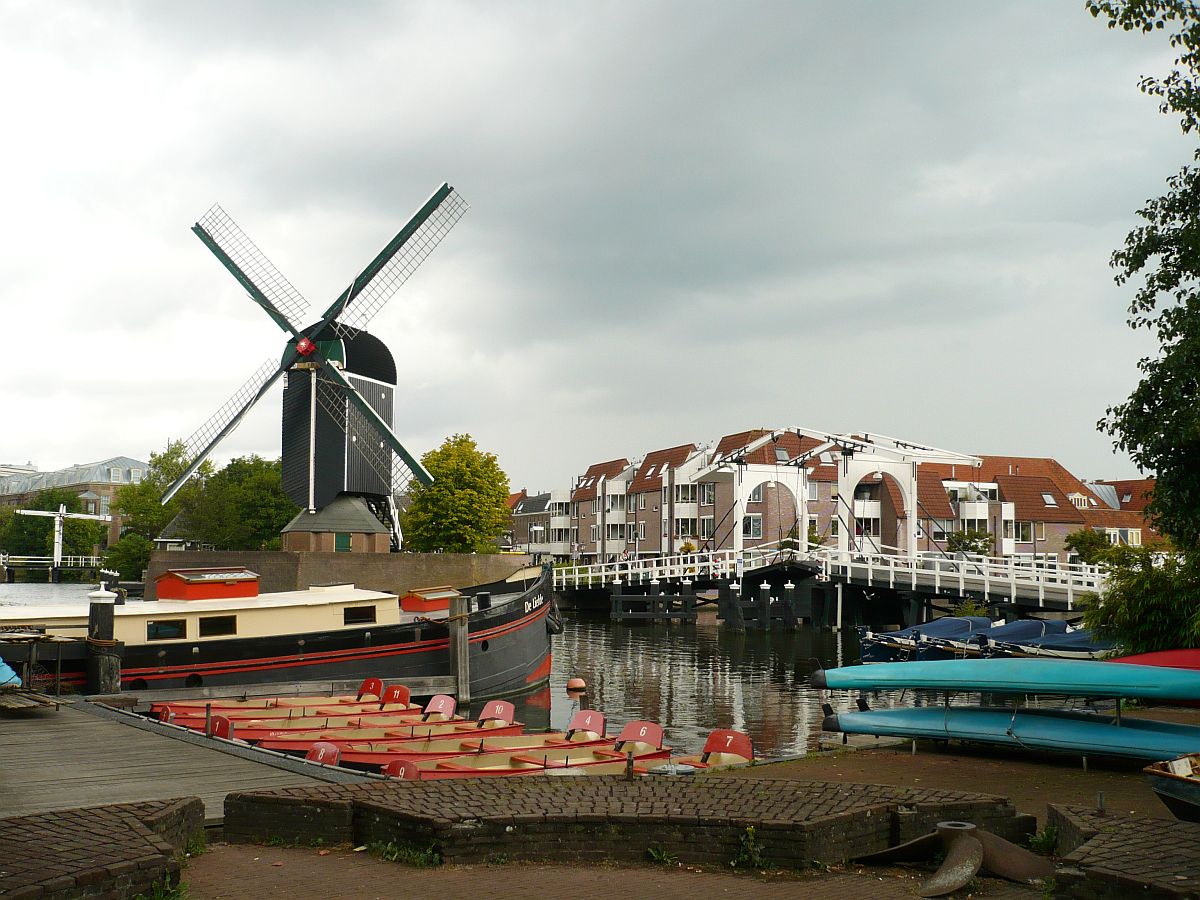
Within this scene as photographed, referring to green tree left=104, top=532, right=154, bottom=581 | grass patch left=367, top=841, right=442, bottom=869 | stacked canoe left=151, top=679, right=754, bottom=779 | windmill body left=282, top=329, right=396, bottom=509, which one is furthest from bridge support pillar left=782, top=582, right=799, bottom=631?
grass patch left=367, top=841, right=442, bottom=869

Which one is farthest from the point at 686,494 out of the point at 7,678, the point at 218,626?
the point at 7,678

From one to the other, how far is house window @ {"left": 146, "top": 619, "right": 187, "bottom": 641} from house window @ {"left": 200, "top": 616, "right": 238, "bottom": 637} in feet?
1.54

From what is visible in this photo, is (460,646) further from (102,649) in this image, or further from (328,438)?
(328,438)

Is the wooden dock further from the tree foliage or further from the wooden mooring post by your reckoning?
the tree foliage

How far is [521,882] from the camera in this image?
9133 mm

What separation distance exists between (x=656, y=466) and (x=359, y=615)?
234ft

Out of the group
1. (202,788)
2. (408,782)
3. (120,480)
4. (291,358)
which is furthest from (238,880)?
(120,480)

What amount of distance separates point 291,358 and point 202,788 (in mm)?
45227

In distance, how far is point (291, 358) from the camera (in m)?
56.1

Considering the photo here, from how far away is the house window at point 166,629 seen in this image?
1105 inches

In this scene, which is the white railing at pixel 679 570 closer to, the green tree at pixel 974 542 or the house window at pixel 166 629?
the green tree at pixel 974 542

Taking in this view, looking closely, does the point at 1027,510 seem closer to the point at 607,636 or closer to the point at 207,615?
the point at 607,636

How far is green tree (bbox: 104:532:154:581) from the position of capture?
91562 millimetres

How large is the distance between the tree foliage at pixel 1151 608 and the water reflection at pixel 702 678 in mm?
7443
